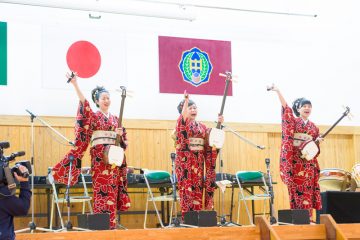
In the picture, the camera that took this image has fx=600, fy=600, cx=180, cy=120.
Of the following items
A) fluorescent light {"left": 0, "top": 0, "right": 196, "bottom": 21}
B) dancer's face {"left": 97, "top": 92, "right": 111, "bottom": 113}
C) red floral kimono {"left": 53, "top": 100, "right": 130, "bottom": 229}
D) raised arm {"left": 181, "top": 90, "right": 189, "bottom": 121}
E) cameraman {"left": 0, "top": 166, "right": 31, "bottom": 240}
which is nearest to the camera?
cameraman {"left": 0, "top": 166, "right": 31, "bottom": 240}

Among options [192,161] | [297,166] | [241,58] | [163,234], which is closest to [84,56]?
[241,58]

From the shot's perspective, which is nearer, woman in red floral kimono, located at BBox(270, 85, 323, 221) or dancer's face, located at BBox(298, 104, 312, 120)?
woman in red floral kimono, located at BBox(270, 85, 323, 221)

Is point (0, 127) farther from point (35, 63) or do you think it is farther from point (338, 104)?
point (338, 104)

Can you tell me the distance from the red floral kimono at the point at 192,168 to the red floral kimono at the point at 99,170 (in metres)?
0.76

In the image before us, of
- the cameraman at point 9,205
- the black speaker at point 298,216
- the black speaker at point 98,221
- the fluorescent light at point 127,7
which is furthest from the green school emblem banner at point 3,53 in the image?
the cameraman at point 9,205

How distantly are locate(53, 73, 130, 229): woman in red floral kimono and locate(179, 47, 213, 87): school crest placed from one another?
3151 millimetres

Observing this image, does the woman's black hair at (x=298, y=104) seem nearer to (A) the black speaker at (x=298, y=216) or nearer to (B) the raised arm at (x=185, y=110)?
(A) the black speaker at (x=298, y=216)

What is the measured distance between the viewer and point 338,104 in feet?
33.4

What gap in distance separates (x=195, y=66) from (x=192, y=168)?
2.96 m

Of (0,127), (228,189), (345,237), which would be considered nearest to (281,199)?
(228,189)

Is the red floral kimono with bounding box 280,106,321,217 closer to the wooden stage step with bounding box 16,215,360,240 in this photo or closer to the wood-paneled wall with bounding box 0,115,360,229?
the wooden stage step with bounding box 16,215,360,240

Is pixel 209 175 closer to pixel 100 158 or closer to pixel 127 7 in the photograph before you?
pixel 100 158

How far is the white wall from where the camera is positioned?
8.55m

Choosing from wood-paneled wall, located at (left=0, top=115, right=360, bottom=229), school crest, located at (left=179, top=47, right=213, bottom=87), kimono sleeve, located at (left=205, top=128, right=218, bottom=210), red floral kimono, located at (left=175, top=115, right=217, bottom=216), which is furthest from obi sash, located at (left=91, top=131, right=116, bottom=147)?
school crest, located at (left=179, top=47, right=213, bottom=87)
